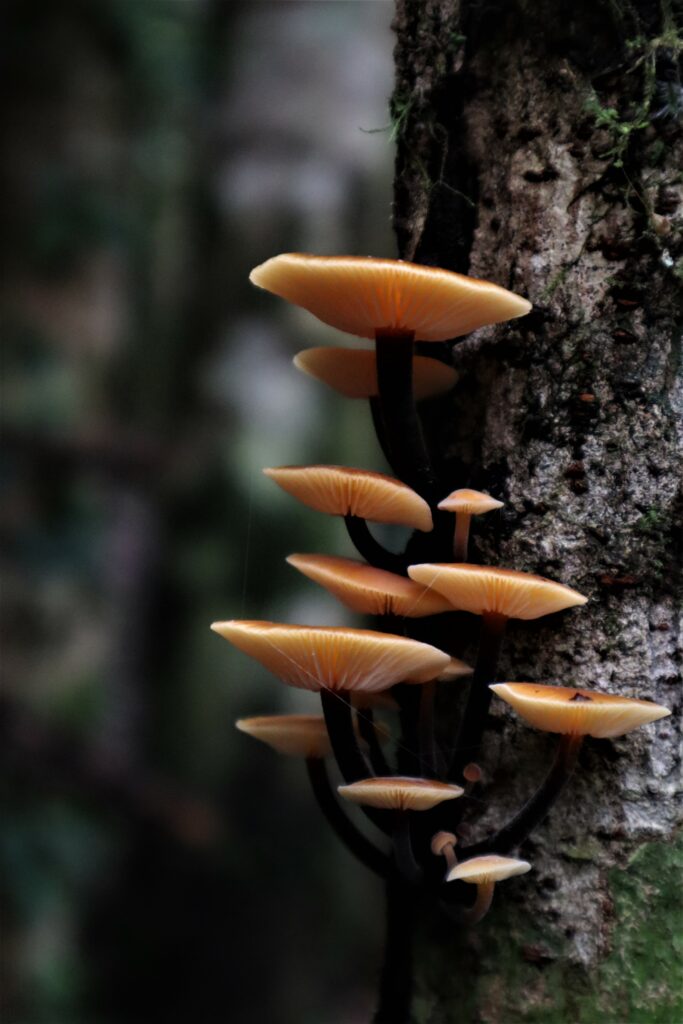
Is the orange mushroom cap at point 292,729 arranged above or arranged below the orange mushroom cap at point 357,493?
below

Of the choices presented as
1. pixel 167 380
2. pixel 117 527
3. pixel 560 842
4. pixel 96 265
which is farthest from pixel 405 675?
pixel 167 380

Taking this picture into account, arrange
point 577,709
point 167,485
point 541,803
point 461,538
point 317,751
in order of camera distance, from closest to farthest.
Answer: point 577,709 → point 541,803 → point 461,538 → point 317,751 → point 167,485

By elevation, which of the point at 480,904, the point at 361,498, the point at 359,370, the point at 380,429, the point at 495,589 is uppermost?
the point at 359,370

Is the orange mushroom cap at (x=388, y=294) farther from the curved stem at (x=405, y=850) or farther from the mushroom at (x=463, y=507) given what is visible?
the curved stem at (x=405, y=850)

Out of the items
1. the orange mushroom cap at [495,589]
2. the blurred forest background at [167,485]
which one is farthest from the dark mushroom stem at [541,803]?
the blurred forest background at [167,485]

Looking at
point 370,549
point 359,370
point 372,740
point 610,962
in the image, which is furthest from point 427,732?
point 359,370

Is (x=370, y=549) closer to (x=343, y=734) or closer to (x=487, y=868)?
(x=343, y=734)
